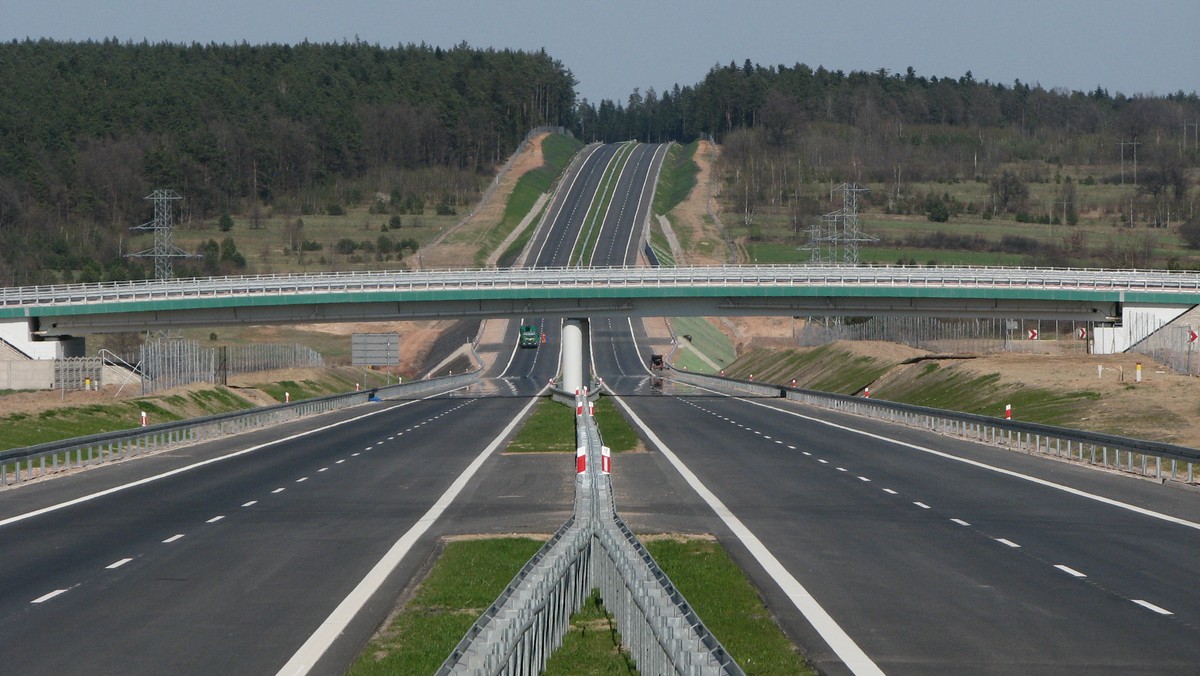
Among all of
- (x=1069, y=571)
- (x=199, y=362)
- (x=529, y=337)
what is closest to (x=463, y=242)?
(x=529, y=337)

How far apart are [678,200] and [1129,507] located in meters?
174

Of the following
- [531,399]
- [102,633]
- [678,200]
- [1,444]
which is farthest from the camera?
[678,200]

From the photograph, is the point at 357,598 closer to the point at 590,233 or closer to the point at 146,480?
the point at 146,480

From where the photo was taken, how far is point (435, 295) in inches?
3145

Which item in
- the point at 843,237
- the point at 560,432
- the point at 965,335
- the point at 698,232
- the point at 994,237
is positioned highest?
the point at 698,232

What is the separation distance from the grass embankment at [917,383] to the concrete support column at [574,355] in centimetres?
1583

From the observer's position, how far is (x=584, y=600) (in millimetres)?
16172

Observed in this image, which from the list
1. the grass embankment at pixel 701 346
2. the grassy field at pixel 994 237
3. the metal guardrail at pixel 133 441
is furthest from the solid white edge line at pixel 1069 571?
the grassy field at pixel 994 237

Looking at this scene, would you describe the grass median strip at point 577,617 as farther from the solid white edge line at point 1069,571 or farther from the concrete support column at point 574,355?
the concrete support column at point 574,355

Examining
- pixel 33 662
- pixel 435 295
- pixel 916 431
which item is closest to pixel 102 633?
pixel 33 662

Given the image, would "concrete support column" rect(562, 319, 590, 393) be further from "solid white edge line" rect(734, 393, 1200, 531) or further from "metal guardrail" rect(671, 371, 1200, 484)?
"solid white edge line" rect(734, 393, 1200, 531)

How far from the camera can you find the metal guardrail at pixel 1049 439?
32.1 m

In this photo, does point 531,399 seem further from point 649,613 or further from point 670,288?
point 649,613

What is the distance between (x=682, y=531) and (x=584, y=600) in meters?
6.66
